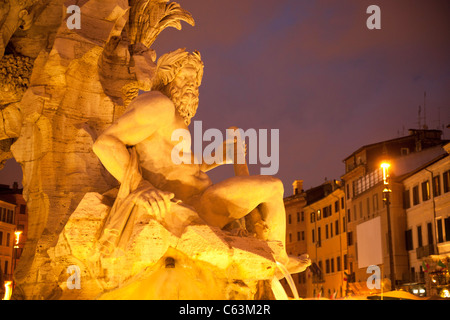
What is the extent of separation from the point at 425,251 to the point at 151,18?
3195cm

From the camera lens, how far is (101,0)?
303 inches

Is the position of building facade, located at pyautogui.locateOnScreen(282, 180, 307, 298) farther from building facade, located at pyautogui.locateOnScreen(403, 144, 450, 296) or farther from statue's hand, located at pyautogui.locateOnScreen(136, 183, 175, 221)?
statue's hand, located at pyautogui.locateOnScreen(136, 183, 175, 221)

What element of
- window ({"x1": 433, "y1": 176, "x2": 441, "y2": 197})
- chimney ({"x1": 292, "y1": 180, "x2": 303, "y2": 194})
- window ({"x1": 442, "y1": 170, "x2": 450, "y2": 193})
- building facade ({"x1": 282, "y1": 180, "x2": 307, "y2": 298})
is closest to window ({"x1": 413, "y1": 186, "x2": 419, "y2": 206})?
window ({"x1": 433, "y1": 176, "x2": 441, "y2": 197})

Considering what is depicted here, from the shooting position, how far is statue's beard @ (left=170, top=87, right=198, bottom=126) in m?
6.89

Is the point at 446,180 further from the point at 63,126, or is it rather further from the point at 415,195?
the point at 63,126

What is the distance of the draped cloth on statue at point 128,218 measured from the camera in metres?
5.86

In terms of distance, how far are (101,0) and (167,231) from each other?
3.39 m

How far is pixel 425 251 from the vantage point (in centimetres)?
3681

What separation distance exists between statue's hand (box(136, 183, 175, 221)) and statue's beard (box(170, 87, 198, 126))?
1220 millimetres

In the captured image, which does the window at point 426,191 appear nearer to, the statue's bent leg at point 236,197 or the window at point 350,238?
the window at point 350,238

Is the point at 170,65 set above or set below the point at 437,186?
below

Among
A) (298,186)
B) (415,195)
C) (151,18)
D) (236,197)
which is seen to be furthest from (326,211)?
(236,197)

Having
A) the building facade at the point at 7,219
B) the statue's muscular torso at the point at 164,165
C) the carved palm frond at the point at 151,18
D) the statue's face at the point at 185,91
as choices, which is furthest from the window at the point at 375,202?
the statue's muscular torso at the point at 164,165
